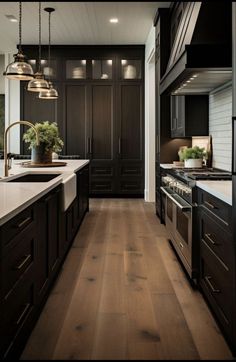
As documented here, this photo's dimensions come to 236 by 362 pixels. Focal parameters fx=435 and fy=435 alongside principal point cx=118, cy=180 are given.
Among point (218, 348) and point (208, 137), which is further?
point (208, 137)

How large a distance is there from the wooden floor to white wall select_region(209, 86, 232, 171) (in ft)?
3.59

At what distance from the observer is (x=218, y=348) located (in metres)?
2.29

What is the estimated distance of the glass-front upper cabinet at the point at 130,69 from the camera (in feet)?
28.2

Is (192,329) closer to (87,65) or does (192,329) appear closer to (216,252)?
(216,252)

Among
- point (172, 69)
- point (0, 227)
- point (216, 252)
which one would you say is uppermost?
point (172, 69)

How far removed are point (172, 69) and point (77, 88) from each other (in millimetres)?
4663

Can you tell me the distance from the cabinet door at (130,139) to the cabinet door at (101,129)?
0.59ft

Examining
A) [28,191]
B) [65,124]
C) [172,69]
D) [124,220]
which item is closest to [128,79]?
[65,124]

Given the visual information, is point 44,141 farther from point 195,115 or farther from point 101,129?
point 101,129

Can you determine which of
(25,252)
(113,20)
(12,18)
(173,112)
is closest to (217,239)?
(25,252)

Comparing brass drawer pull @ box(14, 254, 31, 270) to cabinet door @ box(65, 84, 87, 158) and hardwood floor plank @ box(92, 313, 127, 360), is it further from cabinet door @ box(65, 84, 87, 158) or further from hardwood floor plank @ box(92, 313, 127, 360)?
cabinet door @ box(65, 84, 87, 158)

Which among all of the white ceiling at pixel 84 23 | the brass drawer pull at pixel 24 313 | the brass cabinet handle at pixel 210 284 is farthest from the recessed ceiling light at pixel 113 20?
the brass drawer pull at pixel 24 313

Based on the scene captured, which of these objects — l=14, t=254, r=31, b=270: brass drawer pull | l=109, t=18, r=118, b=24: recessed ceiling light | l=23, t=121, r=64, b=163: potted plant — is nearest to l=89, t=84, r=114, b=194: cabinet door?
l=109, t=18, r=118, b=24: recessed ceiling light

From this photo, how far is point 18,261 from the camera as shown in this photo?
209 cm
